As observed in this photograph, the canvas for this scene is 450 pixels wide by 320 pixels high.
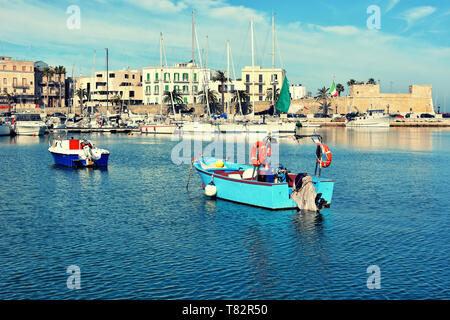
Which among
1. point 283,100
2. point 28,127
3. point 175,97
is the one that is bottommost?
point 28,127

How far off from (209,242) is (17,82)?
5388 inches

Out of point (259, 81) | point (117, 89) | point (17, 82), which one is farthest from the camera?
point (117, 89)

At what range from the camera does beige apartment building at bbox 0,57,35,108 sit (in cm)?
14038

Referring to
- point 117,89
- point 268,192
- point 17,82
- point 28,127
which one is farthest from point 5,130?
point 268,192

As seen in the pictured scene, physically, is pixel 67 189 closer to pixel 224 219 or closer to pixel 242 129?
pixel 224 219

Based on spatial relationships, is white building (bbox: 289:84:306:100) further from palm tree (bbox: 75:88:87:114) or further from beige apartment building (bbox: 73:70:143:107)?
palm tree (bbox: 75:88:87:114)

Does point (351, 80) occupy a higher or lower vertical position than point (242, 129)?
higher

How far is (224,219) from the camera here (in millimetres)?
25500

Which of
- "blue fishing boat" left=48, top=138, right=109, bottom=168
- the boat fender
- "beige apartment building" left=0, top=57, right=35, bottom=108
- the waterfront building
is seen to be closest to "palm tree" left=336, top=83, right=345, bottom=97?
the waterfront building

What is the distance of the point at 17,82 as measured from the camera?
14262 cm

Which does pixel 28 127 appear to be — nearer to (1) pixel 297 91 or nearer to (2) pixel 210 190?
(2) pixel 210 190
